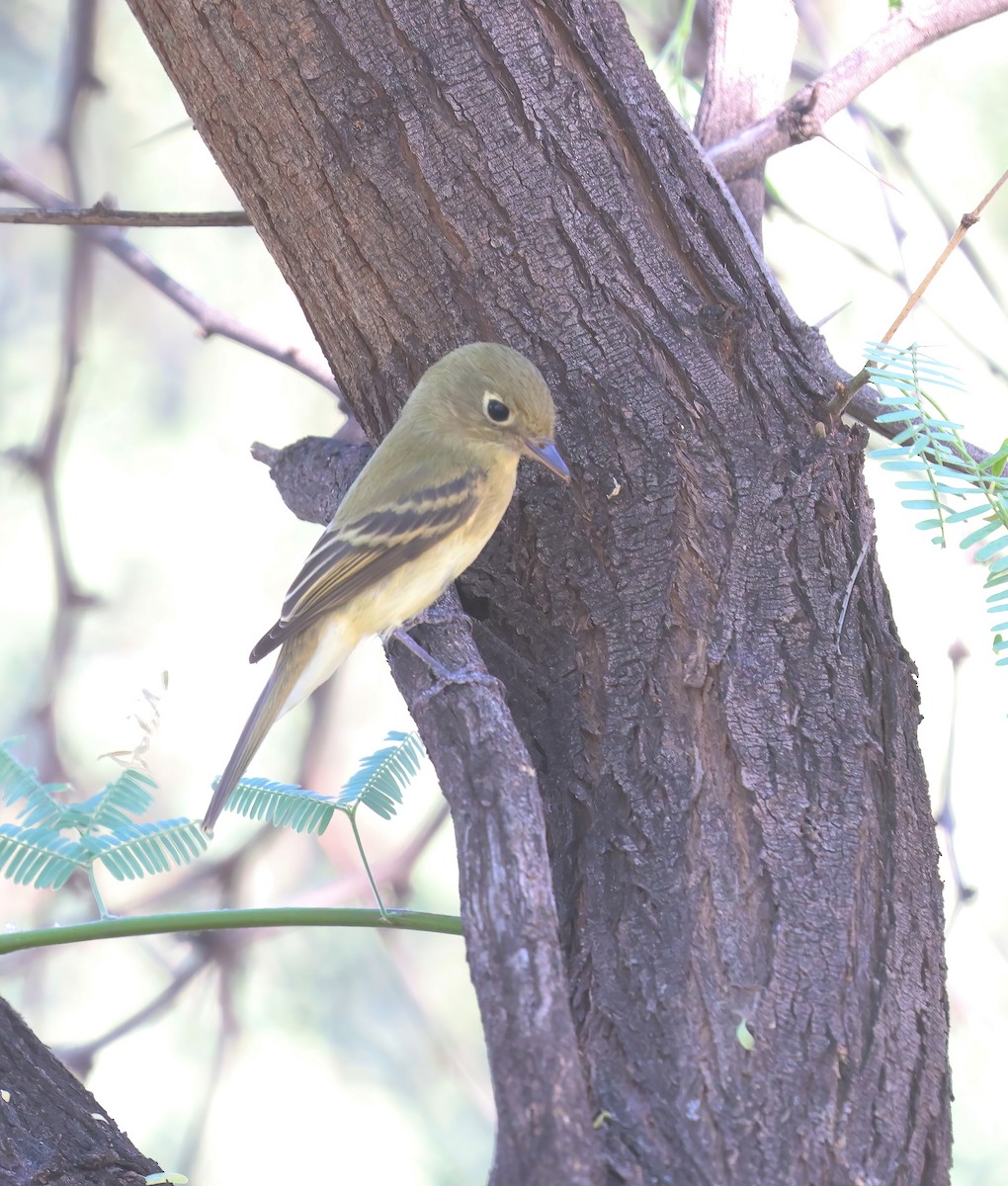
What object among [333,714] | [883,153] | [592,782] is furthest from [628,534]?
[883,153]

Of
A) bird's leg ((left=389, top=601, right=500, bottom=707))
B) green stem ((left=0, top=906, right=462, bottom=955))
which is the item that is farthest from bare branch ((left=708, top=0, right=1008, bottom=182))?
green stem ((left=0, top=906, right=462, bottom=955))

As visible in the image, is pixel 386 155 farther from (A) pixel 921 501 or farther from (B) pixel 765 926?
(B) pixel 765 926

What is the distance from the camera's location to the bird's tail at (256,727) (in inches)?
98.6

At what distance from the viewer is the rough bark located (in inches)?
80.4

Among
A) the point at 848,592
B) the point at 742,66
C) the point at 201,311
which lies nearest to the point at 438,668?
the point at 848,592

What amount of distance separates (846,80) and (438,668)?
67.0 inches

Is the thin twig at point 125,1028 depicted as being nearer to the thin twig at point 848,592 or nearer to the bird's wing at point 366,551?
the bird's wing at point 366,551

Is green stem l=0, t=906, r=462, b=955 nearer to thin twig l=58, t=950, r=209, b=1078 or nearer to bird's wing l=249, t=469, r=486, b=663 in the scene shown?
bird's wing l=249, t=469, r=486, b=663

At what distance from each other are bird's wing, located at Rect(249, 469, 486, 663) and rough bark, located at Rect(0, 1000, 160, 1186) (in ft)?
3.01

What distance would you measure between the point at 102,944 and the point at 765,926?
326 cm

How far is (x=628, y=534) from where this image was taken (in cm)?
242

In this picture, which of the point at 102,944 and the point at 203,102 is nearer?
the point at 203,102

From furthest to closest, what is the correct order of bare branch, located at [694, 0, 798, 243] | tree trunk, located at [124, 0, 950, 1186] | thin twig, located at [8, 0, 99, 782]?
thin twig, located at [8, 0, 99, 782], bare branch, located at [694, 0, 798, 243], tree trunk, located at [124, 0, 950, 1186]

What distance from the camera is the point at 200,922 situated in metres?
2.19
